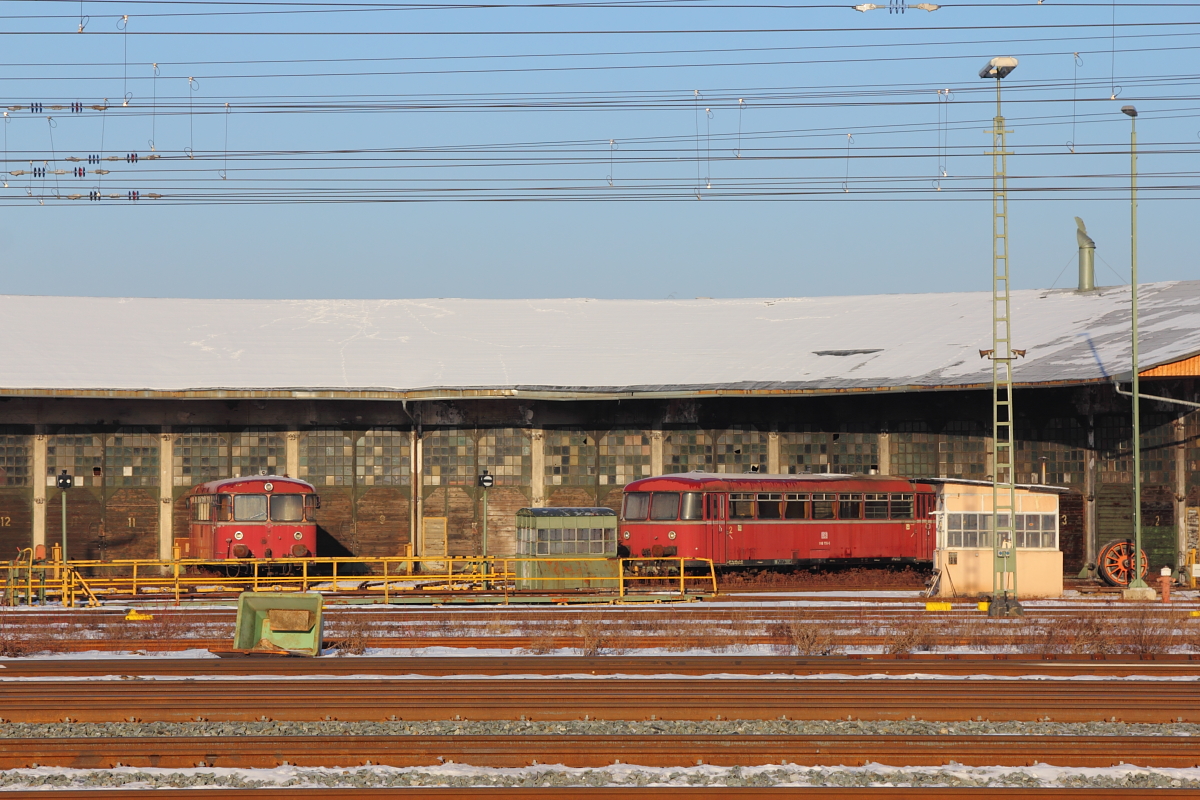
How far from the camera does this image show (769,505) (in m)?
32.8

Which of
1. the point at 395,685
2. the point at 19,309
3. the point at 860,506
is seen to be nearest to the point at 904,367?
the point at 860,506

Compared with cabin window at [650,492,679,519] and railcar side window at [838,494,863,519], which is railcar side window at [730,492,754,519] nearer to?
cabin window at [650,492,679,519]

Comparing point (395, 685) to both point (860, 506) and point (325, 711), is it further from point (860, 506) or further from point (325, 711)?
point (860, 506)

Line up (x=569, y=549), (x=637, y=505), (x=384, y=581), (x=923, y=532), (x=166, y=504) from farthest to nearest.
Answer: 1. (x=166, y=504)
2. (x=923, y=532)
3. (x=637, y=505)
4. (x=384, y=581)
5. (x=569, y=549)

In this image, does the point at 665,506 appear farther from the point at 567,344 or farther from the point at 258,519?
the point at 567,344

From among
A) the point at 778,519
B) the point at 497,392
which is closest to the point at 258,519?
the point at 497,392

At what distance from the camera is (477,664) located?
18172 mm

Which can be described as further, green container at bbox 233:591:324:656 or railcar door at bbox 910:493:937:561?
railcar door at bbox 910:493:937:561

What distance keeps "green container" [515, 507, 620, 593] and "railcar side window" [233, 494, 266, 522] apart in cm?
799

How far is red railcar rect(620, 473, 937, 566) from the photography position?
32438 mm

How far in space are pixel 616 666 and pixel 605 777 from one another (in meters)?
6.68

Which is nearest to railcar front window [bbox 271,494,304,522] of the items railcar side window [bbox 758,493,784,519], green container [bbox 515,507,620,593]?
green container [bbox 515,507,620,593]

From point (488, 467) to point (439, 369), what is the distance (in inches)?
142

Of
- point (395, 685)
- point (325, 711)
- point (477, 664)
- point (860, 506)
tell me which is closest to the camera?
point (325, 711)
